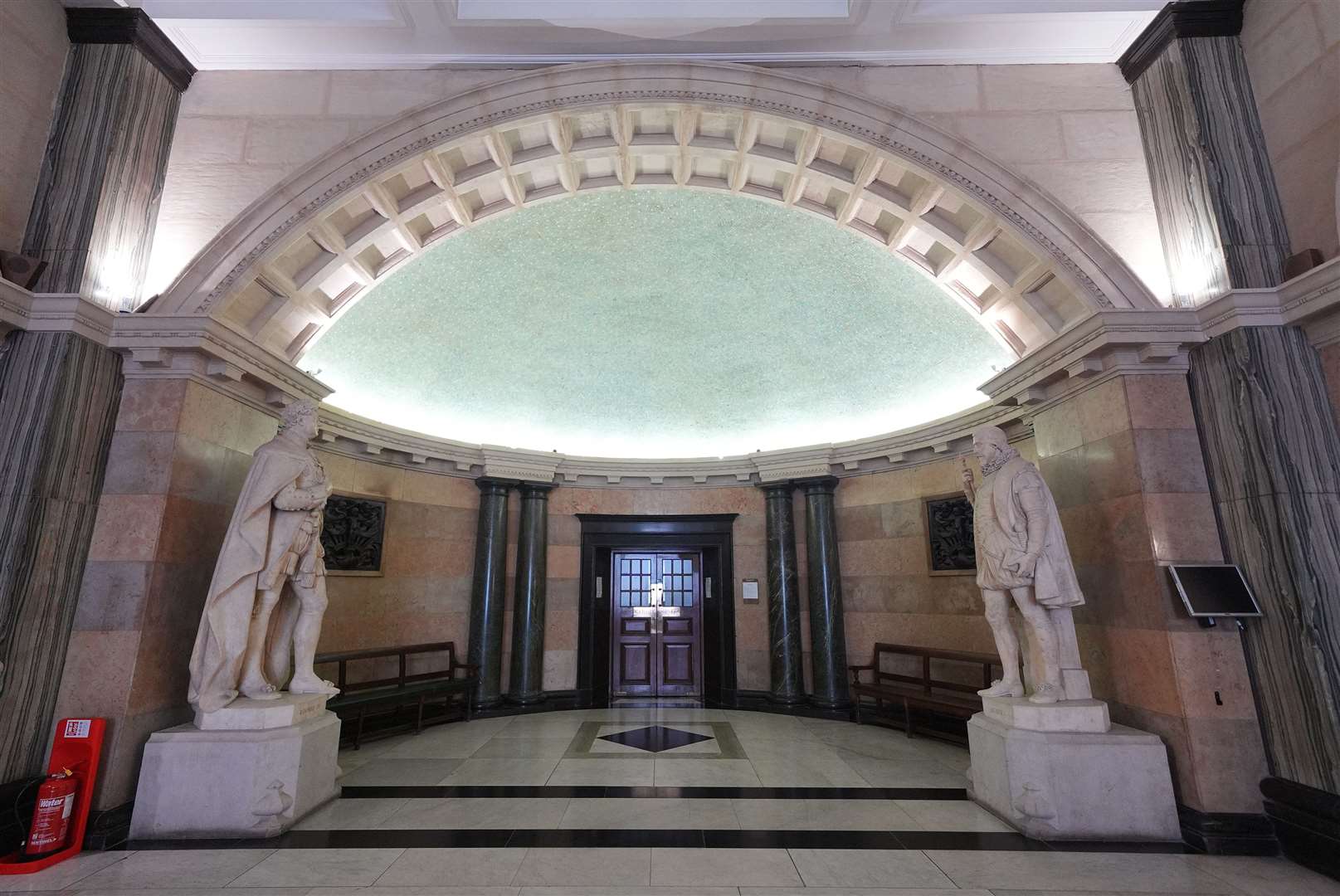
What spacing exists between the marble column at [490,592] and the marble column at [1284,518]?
8023 mm

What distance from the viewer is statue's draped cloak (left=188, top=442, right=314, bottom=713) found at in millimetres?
4223

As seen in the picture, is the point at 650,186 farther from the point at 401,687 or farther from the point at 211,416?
the point at 401,687

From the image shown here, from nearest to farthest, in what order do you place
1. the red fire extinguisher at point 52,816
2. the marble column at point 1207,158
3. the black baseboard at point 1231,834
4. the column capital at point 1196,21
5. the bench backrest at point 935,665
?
1. the red fire extinguisher at point 52,816
2. the black baseboard at point 1231,834
3. the marble column at point 1207,158
4. the column capital at point 1196,21
5. the bench backrest at point 935,665

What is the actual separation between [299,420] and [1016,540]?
223 inches

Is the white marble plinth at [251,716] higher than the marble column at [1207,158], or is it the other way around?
the marble column at [1207,158]

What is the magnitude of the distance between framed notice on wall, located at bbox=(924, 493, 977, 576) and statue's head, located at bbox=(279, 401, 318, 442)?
7232 millimetres

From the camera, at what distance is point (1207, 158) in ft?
15.9

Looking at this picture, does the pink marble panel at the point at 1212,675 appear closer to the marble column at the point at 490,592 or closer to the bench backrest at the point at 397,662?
the marble column at the point at 490,592

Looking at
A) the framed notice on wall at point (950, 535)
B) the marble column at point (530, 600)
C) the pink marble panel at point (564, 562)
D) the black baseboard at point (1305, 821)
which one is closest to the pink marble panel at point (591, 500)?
the marble column at point (530, 600)

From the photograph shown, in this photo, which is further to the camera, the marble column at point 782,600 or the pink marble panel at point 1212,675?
the marble column at point 782,600

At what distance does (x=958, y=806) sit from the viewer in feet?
15.4

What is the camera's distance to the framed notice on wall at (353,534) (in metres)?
7.43

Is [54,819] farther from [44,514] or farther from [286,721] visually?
[44,514]

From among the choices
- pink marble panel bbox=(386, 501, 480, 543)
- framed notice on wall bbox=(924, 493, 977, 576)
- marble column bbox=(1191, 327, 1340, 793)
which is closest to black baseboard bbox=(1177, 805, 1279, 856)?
marble column bbox=(1191, 327, 1340, 793)
